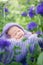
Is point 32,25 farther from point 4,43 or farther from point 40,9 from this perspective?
point 4,43

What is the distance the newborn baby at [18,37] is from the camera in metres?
1.19

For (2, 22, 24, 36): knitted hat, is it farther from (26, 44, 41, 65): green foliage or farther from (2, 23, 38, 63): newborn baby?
(26, 44, 41, 65): green foliage

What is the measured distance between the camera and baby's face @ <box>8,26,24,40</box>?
4.33ft

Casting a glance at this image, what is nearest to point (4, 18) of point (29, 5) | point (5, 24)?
point (5, 24)

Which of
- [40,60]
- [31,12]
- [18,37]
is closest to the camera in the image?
[40,60]

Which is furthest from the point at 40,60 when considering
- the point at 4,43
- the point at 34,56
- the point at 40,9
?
the point at 40,9

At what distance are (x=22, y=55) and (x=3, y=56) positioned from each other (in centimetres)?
10

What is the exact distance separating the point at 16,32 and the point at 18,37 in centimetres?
4

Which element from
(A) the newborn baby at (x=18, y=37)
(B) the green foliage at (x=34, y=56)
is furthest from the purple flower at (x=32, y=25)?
(B) the green foliage at (x=34, y=56)

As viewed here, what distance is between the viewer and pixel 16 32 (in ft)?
4.40

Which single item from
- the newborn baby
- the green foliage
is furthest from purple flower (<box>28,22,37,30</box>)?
the green foliage

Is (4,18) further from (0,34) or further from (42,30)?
(42,30)

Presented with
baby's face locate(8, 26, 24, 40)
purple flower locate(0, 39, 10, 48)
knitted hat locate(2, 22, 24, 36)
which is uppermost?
knitted hat locate(2, 22, 24, 36)

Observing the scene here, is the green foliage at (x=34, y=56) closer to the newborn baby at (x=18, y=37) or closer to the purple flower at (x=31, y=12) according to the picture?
A: the newborn baby at (x=18, y=37)
